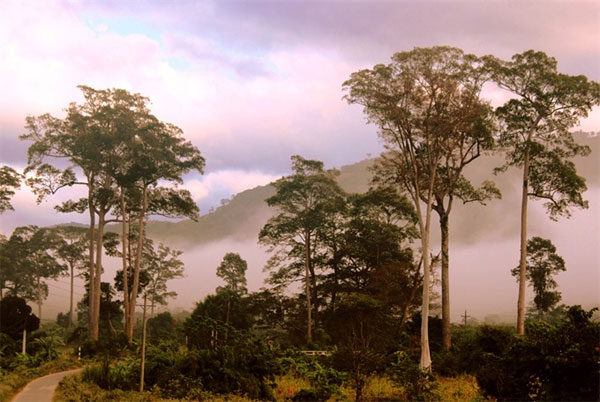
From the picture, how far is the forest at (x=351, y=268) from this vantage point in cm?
1930

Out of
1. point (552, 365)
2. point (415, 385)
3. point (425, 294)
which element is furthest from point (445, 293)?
point (552, 365)

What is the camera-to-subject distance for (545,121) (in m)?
29.7

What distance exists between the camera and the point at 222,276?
55.1 metres

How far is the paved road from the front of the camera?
64.9ft

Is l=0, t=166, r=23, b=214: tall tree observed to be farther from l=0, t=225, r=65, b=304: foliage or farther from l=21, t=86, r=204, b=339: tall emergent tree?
l=0, t=225, r=65, b=304: foliage

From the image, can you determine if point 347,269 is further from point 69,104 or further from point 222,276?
point 69,104

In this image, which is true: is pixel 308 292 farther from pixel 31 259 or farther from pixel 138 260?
pixel 31 259

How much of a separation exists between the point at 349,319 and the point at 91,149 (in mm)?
21922

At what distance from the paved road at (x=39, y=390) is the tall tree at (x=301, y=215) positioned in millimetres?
20543

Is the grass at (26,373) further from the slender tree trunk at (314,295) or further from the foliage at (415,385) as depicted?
the slender tree trunk at (314,295)

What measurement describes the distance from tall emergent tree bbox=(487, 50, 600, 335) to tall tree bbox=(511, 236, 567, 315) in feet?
48.5

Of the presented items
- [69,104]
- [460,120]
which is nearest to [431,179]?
[460,120]

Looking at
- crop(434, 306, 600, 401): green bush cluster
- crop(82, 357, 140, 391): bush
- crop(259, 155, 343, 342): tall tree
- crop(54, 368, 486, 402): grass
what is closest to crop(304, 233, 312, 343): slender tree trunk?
crop(259, 155, 343, 342): tall tree

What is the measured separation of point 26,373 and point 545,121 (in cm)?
3039
